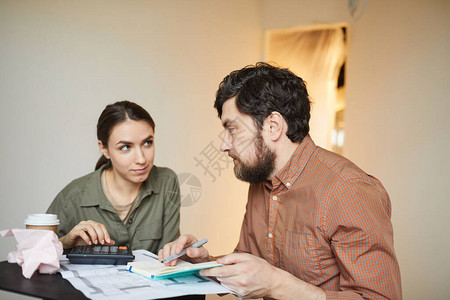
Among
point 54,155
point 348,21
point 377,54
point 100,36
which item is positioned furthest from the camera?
point 348,21

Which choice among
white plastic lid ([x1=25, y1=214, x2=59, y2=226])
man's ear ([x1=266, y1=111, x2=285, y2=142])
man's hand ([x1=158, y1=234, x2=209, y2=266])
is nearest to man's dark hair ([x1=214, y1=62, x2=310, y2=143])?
man's ear ([x1=266, y1=111, x2=285, y2=142])

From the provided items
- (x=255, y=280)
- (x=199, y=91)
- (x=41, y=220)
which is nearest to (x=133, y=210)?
(x=41, y=220)

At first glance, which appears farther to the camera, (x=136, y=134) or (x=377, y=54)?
(x=377, y=54)

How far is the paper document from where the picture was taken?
81cm

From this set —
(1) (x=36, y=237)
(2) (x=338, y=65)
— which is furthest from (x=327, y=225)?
(2) (x=338, y=65)

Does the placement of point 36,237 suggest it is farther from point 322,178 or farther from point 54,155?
point 54,155

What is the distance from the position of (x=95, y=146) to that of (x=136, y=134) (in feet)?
1.62

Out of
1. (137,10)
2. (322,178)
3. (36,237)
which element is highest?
(137,10)

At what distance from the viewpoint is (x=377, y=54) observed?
2.78 meters

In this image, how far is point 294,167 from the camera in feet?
4.00

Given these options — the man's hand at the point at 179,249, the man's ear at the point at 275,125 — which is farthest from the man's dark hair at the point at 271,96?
the man's hand at the point at 179,249

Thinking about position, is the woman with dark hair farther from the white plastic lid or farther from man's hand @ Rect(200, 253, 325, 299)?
man's hand @ Rect(200, 253, 325, 299)

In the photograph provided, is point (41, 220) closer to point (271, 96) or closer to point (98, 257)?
point (98, 257)

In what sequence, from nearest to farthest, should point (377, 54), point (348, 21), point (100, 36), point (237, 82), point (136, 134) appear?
point (237, 82), point (136, 134), point (100, 36), point (377, 54), point (348, 21)
